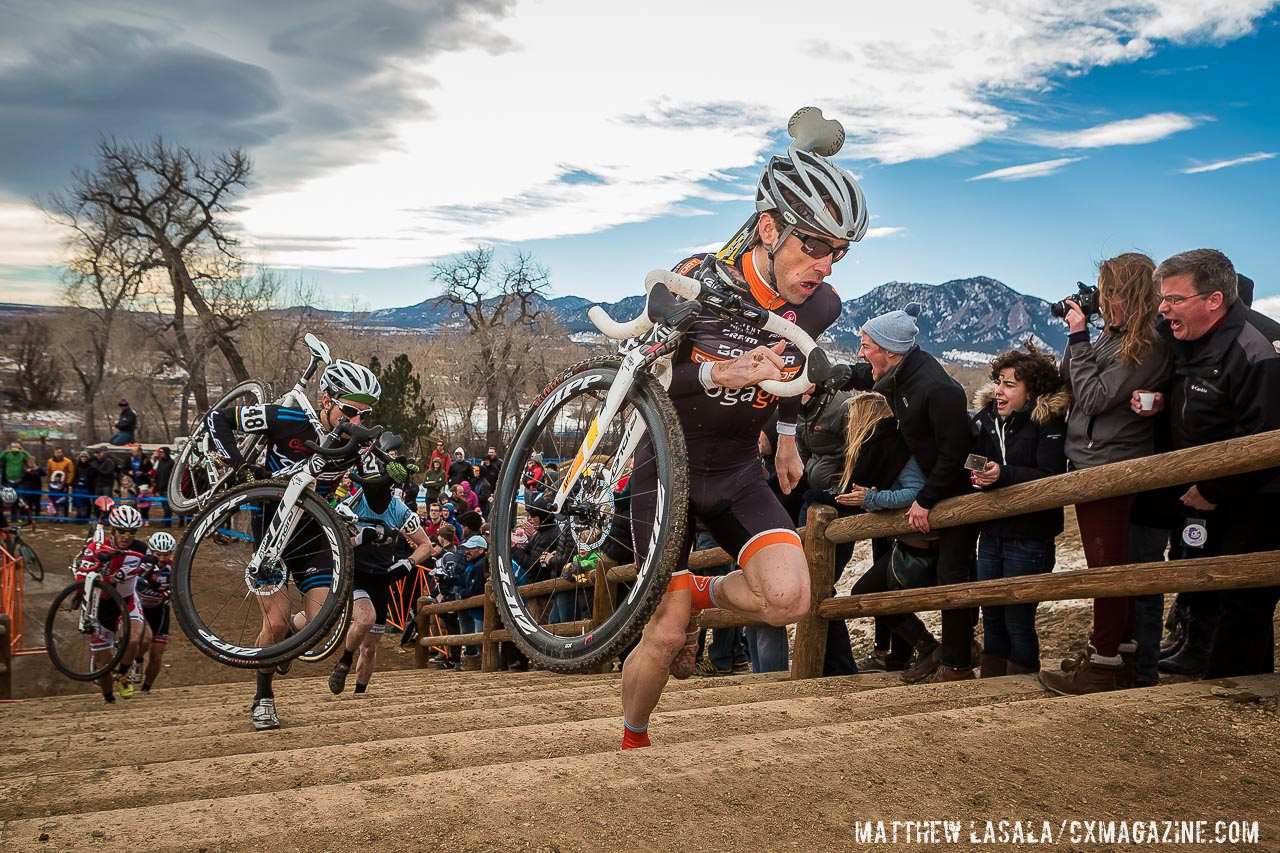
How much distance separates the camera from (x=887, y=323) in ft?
19.8

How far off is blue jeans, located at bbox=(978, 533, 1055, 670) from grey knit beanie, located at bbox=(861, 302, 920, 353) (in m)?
1.38

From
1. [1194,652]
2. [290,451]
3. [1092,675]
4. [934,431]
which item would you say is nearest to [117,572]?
[290,451]

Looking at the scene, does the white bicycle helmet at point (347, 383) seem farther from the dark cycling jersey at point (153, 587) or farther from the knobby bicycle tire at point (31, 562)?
the knobby bicycle tire at point (31, 562)

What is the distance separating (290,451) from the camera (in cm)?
721

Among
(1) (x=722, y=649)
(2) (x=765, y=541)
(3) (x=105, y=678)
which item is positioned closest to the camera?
(2) (x=765, y=541)

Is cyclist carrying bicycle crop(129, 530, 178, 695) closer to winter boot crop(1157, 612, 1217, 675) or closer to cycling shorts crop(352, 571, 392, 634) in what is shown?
cycling shorts crop(352, 571, 392, 634)

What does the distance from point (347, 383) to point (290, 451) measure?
0.69 m

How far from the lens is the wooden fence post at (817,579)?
6508 mm

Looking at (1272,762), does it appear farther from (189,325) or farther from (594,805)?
(189,325)

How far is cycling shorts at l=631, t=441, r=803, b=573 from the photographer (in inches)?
157

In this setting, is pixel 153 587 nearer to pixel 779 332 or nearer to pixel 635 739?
pixel 635 739

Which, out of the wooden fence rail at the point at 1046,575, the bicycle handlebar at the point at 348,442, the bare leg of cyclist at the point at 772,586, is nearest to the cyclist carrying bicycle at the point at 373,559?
the bicycle handlebar at the point at 348,442

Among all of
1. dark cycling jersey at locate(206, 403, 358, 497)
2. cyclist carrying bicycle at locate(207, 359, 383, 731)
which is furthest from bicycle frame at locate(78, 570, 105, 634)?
dark cycling jersey at locate(206, 403, 358, 497)

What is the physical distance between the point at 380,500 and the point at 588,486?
4.80 m
